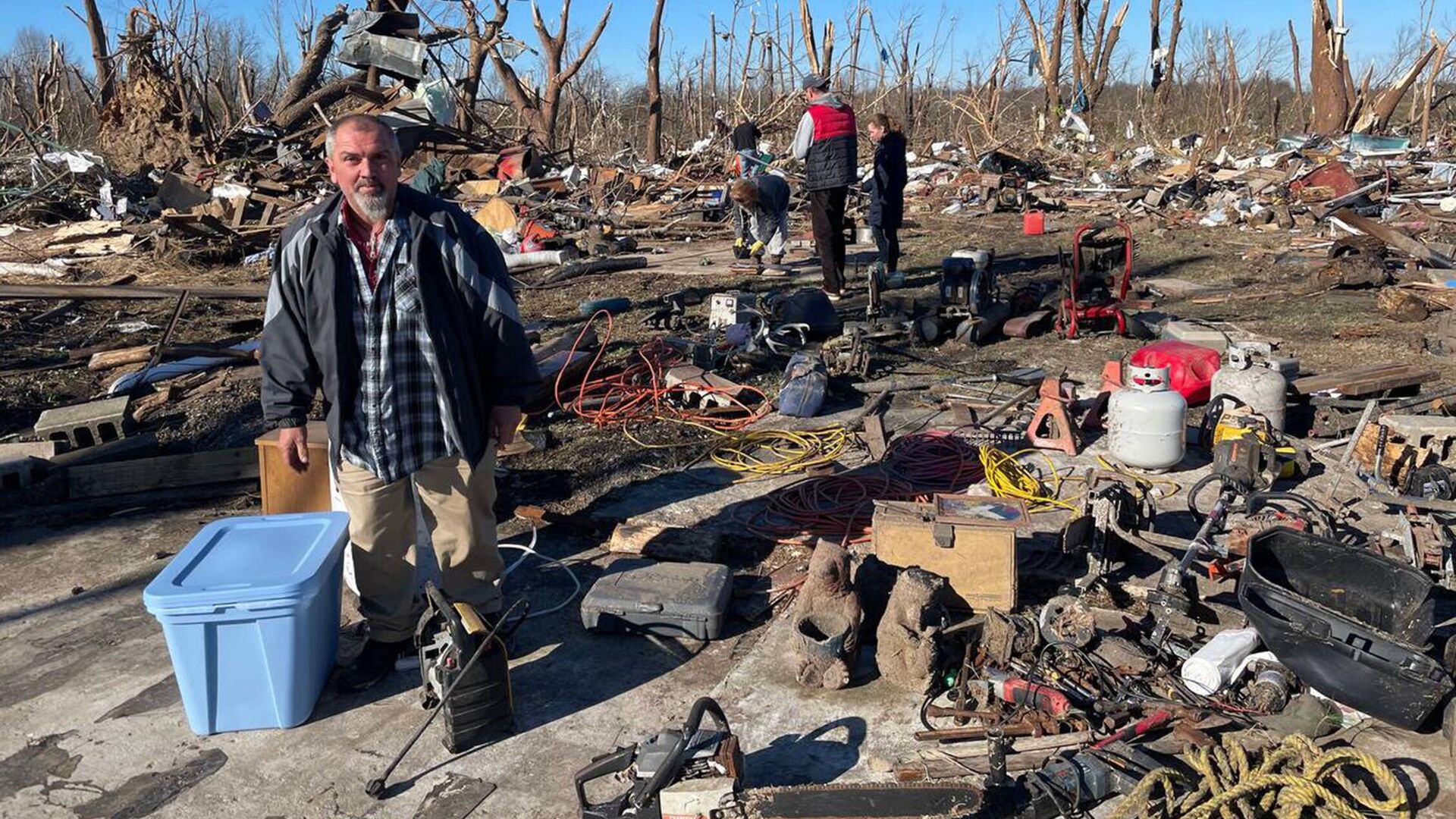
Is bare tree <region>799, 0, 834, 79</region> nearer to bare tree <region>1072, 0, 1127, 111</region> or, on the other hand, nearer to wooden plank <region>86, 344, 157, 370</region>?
bare tree <region>1072, 0, 1127, 111</region>

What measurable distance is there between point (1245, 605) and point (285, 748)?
3.41 m

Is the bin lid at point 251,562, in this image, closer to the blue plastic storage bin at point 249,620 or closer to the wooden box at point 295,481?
the blue plastic storage bin at point 249,620

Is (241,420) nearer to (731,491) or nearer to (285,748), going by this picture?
(731,491)

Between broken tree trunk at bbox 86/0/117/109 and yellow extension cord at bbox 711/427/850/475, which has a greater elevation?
broken tree trunk at bbox 86/0/117/109

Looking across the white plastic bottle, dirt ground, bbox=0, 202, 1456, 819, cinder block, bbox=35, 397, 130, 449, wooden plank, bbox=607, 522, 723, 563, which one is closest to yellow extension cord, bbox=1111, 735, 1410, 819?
dirt ground, bbox=0, 202, 1456, 819

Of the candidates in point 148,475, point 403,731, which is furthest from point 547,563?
point 148,475

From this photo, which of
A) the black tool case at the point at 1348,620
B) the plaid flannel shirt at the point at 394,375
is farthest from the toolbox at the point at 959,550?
the plaid flannel shirt at the point at 394,375

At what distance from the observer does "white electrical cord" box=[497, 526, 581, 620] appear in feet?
15.7

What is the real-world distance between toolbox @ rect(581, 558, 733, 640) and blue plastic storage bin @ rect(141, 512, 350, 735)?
42.2 inches

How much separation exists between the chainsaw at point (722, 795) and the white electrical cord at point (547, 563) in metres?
1.56

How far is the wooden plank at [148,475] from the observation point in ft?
20.9

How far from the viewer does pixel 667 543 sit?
5234mm

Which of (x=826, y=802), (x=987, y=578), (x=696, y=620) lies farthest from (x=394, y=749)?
(x=987, y=578)

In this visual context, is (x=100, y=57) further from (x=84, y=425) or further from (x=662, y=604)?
(x=662, y=604)
